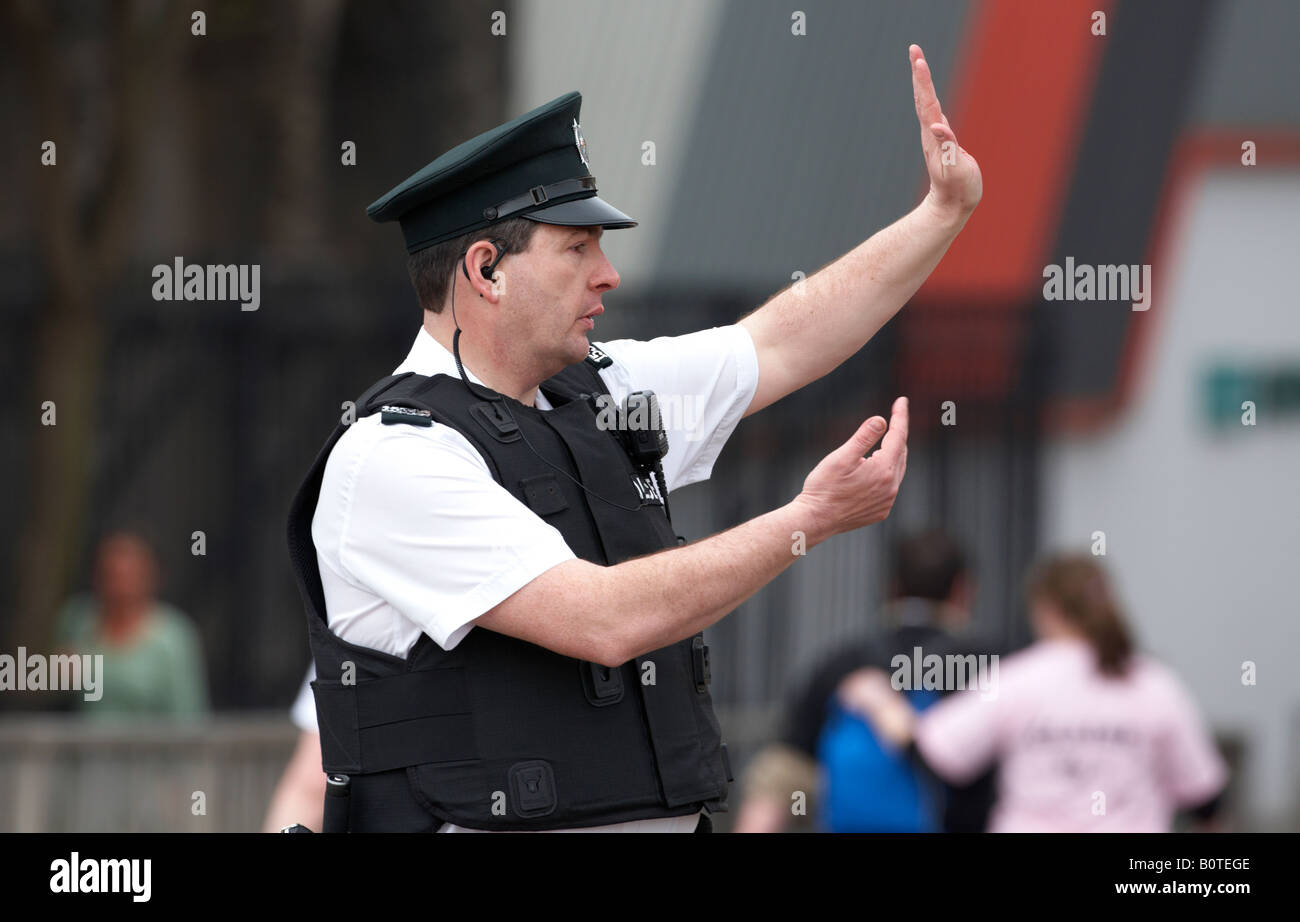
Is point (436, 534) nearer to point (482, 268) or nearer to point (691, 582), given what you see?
point (691, 582)

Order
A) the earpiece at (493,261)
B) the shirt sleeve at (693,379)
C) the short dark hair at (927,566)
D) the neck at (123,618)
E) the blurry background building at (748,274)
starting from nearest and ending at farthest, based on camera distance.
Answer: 1. the earpiece at (493,261)
2. the shirt sleeve at (693,379)
3. the short dark hair at (927,566)
4. the neck at (123,618)
5. the blurry background building at (748,274)

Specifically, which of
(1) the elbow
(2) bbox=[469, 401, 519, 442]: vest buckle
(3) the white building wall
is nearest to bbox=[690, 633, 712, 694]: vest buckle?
(1) the elbow

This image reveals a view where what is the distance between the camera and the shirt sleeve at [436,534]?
8.81 feet

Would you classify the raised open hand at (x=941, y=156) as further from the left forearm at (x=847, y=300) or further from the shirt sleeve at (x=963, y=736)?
the shirt sleeve at (x=963, y=736)

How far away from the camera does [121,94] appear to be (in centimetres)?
848

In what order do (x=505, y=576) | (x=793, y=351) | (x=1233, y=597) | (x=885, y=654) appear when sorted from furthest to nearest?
(x=1233, y=597) < (x=885, y=654) < (x=793, y=351) < (x=505, y=576)

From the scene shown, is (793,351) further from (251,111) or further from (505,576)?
(251,111)

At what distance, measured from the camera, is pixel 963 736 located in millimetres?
4883

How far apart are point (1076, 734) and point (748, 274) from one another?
492 centimetres

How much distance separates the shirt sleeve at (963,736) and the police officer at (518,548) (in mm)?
2012

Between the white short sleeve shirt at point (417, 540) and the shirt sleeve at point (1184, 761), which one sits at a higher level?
the white short sleeve shirt at point (417, 540)

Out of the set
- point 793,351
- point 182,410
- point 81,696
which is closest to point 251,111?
point 182,410

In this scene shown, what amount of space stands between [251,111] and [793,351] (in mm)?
8378

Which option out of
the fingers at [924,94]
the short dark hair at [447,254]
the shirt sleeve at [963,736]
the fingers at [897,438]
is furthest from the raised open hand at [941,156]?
the shirt sleeve at [963,736]
